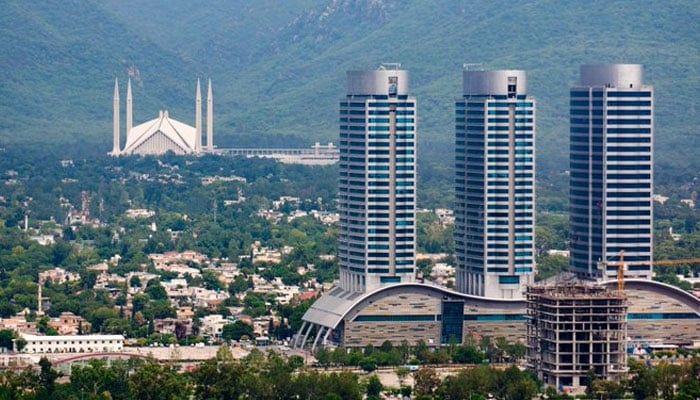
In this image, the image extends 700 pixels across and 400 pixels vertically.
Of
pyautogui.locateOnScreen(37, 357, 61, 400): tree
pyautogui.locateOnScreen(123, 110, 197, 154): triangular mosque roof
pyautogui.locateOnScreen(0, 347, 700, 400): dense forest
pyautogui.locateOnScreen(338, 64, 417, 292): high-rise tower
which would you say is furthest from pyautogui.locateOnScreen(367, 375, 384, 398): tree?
pyautogui.locateOnScreen(123, 110, 197, 154): triangular mosque roof

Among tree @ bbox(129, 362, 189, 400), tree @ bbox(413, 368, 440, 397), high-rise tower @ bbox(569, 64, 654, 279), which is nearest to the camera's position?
tree @ bbox(129, 362, 189, 400)

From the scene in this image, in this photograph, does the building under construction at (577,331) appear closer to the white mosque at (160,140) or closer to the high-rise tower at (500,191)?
the high-rise tower at (500,191)

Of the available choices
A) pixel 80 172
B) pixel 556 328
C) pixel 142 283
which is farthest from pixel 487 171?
pixel 80 172

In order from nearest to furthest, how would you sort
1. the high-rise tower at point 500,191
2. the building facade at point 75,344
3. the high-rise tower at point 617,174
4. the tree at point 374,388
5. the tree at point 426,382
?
1. the tree at point 426,382
2. the tree at point 374,388
3. the building facade at point 75,344
4. the high-rise tower at point 500,191
5. the high-rise tower at point 617,174

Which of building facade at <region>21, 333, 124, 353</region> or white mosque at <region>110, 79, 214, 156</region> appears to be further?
white mosque at <region>110, 79, 214, 156</region>

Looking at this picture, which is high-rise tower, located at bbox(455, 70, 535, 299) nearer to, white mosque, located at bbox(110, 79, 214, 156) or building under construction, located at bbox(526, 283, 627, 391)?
building under construction, located at bbox(526, 283, 627, 391)

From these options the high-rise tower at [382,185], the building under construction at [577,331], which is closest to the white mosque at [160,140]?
the high-rise tower at [382,185]
